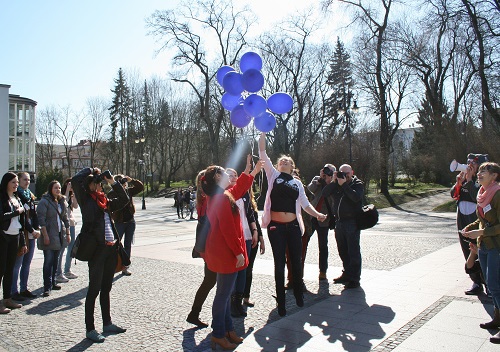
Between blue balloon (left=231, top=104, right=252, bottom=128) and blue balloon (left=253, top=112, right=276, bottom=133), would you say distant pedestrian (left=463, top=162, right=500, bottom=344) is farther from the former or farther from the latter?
blue balloon (left=231, top=104, right=252, bottom=128)

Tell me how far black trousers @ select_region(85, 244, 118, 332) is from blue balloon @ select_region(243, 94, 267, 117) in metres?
2.50

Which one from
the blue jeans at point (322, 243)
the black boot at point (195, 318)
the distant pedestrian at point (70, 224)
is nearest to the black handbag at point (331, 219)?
the blue jeans at point (322, 243)

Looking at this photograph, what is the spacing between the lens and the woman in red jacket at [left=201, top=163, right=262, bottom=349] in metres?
4.42

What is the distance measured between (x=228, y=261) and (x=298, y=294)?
166 cm

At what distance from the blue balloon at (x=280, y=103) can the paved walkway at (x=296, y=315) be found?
107 inches

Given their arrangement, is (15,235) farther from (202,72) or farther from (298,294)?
(202,72)

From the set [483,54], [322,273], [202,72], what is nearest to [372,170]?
[483,54]

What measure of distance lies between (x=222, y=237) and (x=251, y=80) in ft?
8.49

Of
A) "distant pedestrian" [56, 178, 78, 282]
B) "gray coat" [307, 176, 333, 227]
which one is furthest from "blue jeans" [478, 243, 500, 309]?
"distant pedestrian" [56, 178, 78, 282]

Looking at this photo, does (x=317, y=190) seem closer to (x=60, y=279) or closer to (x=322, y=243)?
(x=322, y=243)

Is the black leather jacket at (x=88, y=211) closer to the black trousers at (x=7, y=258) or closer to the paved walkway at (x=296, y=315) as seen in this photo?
the paved walkway at (x=296, y=315)

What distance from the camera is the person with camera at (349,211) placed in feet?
22.7

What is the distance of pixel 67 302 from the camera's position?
653cm

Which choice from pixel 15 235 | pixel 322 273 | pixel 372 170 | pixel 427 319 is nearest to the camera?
pixel 427 319
